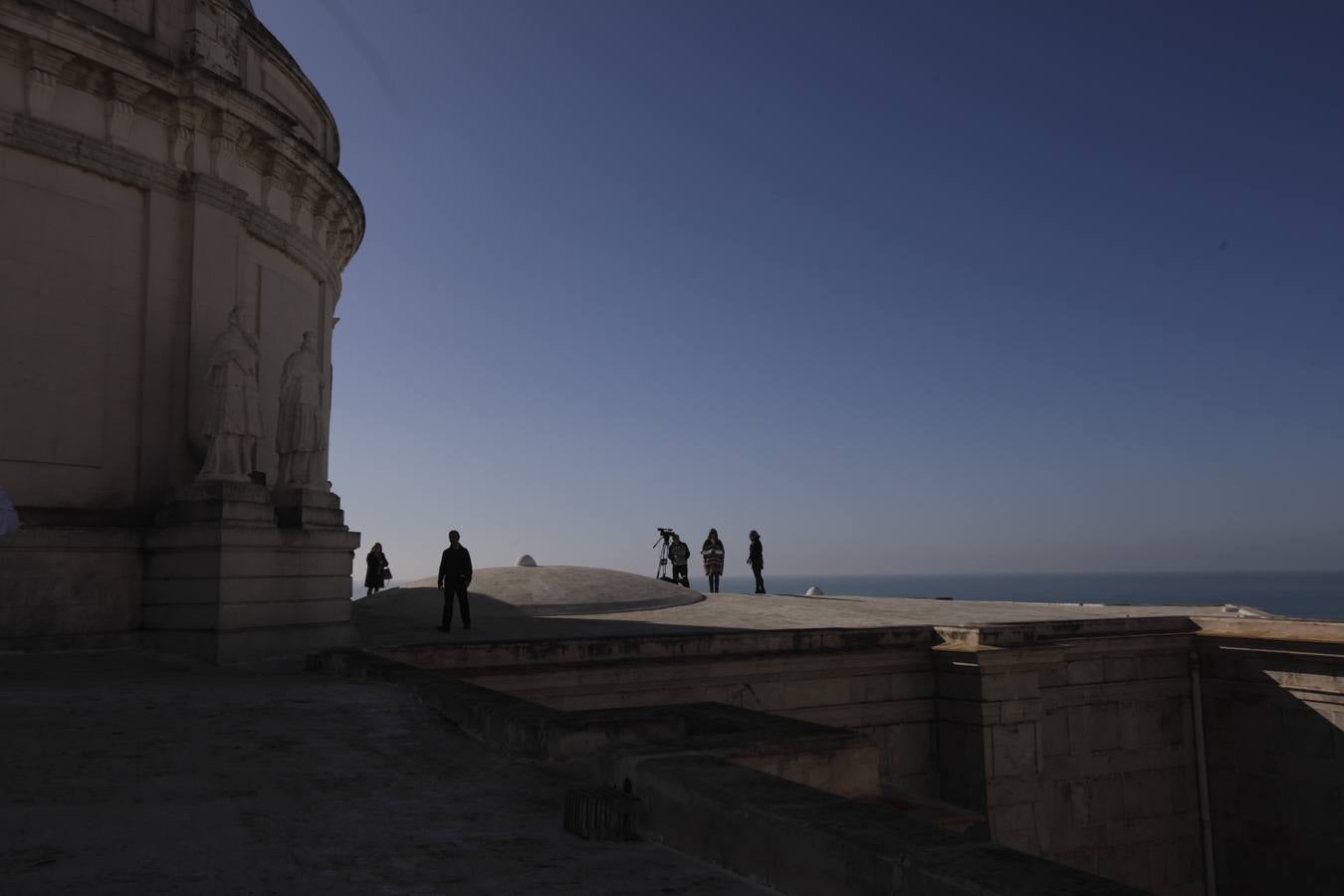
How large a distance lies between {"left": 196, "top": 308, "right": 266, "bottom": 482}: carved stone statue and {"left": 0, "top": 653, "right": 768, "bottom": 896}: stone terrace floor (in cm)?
425

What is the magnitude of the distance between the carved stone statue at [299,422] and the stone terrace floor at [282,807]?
15.5 feet

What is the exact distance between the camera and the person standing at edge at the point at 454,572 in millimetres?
14094

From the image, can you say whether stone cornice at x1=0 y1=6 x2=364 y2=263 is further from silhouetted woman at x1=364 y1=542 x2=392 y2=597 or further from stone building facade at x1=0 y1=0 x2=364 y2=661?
silhouetted woman at x1=364 y1=542 x2=392 y2=597

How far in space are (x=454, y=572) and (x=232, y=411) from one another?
3706 millimetres

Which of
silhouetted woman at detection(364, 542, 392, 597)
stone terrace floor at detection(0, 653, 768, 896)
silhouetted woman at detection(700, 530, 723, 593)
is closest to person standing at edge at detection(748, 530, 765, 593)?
silhouetted woman at detection(700, 530, 723, 593)

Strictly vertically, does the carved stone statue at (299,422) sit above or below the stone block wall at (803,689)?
above

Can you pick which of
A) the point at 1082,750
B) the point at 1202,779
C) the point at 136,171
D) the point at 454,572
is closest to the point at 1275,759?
the point at 1202,779

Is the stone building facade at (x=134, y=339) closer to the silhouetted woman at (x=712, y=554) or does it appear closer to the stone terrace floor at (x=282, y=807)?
the stone terrace floor at (x=282, y=807)

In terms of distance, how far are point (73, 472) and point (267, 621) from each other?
3283mm

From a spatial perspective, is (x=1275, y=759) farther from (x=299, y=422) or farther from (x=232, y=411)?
(x=232, y=411)

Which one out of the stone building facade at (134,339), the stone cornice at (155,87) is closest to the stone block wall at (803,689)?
the stone building facade at (134,339)

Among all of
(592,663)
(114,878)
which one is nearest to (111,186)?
(592,663)

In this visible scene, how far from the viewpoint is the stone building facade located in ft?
38.9

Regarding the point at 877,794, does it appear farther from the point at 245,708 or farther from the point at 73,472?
the point at 73,472
